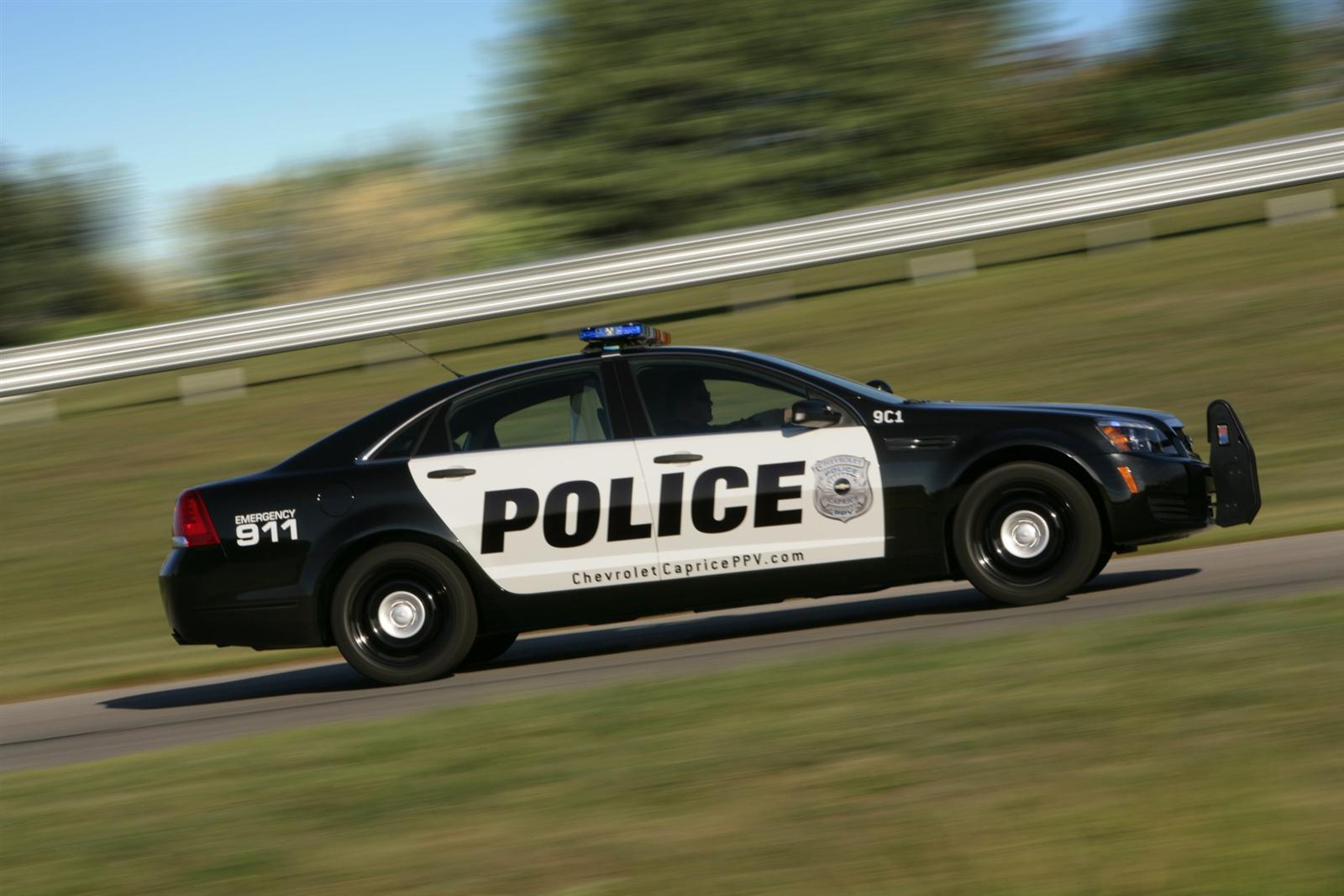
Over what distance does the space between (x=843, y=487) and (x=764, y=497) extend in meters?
0.41

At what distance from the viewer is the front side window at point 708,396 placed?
27.8 ft

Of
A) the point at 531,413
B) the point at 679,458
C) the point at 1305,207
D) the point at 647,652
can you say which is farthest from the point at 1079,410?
the point at 1305,207

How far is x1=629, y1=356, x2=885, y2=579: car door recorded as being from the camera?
325 inches

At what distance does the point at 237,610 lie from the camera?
8430 millimetres

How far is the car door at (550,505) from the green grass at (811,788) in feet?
4.28

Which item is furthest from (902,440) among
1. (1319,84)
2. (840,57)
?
(1319,84)

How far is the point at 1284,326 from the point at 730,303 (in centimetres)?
578

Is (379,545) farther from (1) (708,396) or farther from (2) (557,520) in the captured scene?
(1) (708,396)

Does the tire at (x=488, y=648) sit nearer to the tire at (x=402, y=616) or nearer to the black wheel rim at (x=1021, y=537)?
the tire at (x=402, y=616)

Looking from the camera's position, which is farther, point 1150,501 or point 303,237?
point 303,237

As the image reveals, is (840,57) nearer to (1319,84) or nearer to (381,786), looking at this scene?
(1319,84)

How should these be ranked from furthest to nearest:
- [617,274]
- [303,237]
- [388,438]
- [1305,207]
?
[303,237] → [617,274] → [1305,207] → [388,438]

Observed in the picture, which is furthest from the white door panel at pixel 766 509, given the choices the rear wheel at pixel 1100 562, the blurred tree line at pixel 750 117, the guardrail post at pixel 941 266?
the blurred tree line at pixel 750 117

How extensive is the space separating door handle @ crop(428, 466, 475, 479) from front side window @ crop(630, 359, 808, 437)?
3.25 ft
